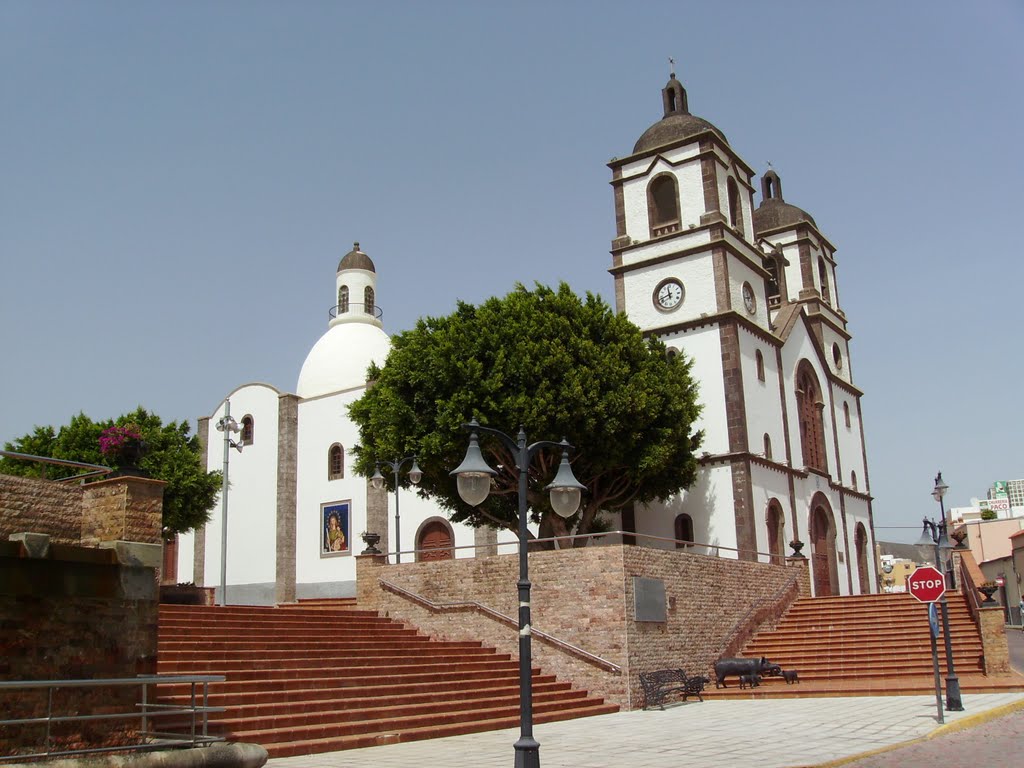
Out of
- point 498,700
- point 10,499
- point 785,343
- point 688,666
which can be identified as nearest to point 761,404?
point 785,343

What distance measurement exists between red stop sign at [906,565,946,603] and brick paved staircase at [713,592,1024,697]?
231 inches

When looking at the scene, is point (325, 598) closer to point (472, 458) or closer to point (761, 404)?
point (761, 404)

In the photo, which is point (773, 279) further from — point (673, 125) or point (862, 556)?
point (862, 556)

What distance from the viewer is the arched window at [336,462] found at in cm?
3619

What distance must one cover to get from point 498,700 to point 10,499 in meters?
9.30

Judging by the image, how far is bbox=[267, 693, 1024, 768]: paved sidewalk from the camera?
12258 mm

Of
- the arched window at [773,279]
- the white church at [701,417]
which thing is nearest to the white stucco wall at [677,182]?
the white church at [701,417]

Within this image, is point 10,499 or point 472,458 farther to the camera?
point 10,499

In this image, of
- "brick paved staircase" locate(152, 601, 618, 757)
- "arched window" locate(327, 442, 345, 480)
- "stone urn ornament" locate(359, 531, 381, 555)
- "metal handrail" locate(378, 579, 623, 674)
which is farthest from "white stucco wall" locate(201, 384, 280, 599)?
"brick paved staircase" locate(152, 601, 618, 757)

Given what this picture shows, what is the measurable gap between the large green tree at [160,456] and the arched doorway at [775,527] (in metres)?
19.7

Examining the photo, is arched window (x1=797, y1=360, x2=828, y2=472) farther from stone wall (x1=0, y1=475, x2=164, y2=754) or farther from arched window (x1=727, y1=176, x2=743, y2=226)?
stone wall (x1=0, y1=475, x2=164, y2=754)

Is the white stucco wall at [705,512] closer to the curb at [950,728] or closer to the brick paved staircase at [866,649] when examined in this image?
the brick paved staircase at [866,649]

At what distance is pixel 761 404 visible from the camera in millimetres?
31344

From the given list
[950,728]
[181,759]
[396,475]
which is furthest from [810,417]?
[181,759]
